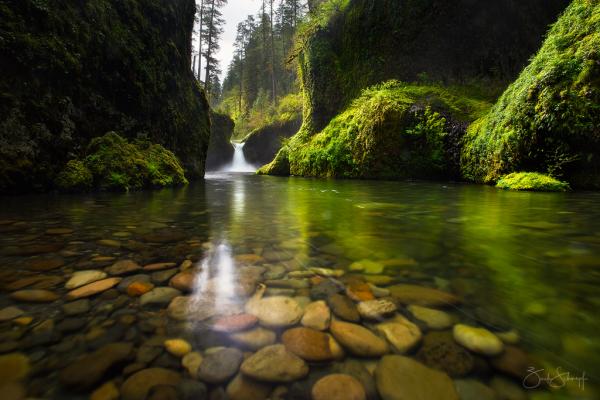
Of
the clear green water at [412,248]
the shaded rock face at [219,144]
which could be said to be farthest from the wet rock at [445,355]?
the shaded rock face at [219,144]

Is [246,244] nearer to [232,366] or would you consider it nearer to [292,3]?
[232,366]

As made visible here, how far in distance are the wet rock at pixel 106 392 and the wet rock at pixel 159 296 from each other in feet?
1.70

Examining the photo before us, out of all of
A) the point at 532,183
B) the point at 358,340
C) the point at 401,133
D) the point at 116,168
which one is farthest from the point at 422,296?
the point at 401,133

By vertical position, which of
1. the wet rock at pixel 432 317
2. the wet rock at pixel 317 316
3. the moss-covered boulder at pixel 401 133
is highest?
the moss-covered boulder at pixel 401 133

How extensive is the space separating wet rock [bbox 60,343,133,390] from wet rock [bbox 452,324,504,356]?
3.67ft

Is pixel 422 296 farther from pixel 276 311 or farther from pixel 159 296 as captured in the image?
pixel 159 296

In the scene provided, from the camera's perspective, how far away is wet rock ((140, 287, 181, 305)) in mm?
1332

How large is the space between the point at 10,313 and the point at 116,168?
6484 mm

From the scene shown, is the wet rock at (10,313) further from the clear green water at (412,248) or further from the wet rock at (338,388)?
the wet rock at (338,388)

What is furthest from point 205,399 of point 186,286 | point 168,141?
point 168,141

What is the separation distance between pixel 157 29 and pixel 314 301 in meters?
11.1

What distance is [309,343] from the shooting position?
103 centimetres

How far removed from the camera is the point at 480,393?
79 centimetres

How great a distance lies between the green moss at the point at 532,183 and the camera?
6.09 m
